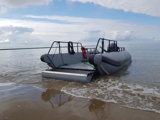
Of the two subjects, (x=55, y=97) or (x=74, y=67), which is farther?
(x=74, y=67)

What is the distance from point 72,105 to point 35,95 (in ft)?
4.00

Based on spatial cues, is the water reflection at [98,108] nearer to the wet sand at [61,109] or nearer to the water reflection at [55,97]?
the wet sand at [61,109]

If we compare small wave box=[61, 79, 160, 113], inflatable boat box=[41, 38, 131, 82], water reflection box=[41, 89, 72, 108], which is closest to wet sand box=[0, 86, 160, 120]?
water reflection box=[41, 89, 72, 108]

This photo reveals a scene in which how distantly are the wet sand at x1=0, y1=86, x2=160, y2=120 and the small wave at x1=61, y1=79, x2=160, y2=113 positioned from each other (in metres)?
0.25

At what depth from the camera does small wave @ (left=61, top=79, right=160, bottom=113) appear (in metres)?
3.29

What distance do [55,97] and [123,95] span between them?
186cm

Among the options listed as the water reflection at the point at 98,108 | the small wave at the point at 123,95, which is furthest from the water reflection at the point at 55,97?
the water reflection at the point at 98,108

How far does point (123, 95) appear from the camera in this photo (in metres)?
3.89

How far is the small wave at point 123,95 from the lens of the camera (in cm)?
329

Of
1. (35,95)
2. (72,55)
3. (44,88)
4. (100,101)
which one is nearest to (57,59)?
(72,55)

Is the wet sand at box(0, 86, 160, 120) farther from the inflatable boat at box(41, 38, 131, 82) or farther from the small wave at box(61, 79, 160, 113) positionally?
the inflatable boat at box(41, 38, 131, 82)

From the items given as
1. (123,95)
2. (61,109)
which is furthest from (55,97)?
(123,95)

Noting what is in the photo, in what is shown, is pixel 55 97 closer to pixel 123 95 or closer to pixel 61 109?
pixel 61 109

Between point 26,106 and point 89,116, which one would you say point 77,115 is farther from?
point 26,106
